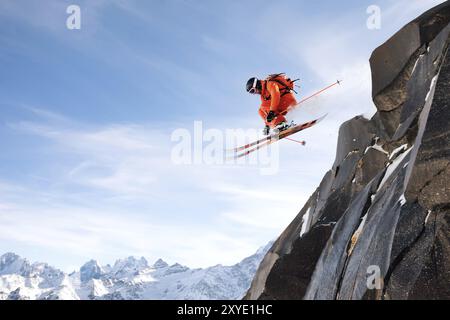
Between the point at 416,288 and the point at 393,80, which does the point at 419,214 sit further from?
the point at 393,80

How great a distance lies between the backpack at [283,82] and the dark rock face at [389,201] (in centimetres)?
350

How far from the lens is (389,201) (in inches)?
444

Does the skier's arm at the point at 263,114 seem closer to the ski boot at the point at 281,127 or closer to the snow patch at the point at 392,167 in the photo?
the ski boot at the point at 281,127

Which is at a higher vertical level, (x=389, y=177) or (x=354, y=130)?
(x=354, y=130)

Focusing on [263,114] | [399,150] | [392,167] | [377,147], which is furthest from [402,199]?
[263,114]

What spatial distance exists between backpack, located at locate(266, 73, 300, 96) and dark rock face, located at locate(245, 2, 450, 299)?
3.50 meters

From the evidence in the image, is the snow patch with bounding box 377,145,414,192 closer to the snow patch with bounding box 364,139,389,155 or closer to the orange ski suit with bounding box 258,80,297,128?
the snow patch with bounding box 364,139,389,155

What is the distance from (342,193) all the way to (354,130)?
3.58 m

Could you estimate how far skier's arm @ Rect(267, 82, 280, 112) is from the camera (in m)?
19.2

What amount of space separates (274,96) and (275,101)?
0.22 meters

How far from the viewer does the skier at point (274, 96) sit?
1931cm

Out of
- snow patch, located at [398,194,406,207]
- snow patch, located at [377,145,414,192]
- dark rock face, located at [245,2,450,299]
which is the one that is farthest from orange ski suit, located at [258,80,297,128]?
snow patch, located at [398,194,406,207]
